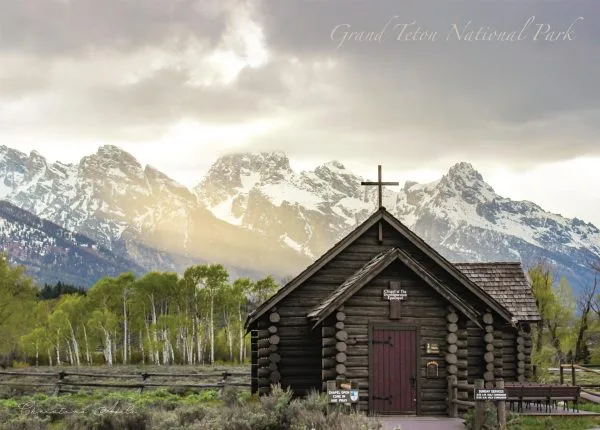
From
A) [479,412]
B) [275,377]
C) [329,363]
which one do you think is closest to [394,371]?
[329,363]

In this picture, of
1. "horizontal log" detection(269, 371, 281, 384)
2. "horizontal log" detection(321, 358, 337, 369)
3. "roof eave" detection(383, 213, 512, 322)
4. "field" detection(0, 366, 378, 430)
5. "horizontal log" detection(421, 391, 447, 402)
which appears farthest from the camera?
"roof eave" detection(383, 213, 512, 322)

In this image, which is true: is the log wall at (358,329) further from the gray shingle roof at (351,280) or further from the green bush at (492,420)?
the green bush at (492,420)

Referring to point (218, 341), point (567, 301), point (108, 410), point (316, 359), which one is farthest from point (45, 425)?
point (218, 341)

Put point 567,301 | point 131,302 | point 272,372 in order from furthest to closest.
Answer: point 131,302 → point 567,301 → point 272,372

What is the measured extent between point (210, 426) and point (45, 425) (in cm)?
588

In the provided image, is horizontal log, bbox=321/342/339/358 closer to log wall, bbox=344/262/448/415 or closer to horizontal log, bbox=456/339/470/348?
log wall, bbox=344/262/448/415

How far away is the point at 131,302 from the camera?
100062 millimetres

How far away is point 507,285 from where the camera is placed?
32031 mm

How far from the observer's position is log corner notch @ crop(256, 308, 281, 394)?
89.4ft

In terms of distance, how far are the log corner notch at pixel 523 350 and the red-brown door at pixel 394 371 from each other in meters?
6.56

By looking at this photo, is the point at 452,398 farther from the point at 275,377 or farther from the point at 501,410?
the point at 275,377

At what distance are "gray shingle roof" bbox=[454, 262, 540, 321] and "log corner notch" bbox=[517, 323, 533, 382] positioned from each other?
554mm

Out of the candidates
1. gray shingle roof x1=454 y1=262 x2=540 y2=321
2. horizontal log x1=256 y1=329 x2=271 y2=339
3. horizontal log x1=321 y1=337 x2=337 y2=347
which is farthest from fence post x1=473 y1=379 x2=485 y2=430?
gray shingle roof x1=454 y1=262 x2=540 y2=321

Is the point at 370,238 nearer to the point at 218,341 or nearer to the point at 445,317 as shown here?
the point at 445,317
